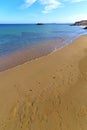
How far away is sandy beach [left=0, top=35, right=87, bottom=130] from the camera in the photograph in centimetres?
415

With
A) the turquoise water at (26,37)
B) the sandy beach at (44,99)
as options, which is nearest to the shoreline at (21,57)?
the turquoise water at (26,37)

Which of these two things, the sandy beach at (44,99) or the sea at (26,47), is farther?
the sea at (26,47)

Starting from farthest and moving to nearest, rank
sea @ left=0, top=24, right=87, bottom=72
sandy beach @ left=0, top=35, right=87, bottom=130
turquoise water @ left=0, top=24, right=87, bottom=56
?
turquoise water @ left=0, top=24, right=87, bottom=56, sea @ left=0, top=24, right=87, bottom=72, sandy beach @ left=0, top=35, right=87, bottom=130

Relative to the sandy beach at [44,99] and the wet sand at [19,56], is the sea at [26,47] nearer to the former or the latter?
the wet sand at [19,56]

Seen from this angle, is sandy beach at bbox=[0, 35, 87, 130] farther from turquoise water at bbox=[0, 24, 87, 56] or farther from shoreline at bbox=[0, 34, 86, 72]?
turquoise water at bbox=[0, 24, 87, 56]

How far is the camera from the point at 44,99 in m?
5.35

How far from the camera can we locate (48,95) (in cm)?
562

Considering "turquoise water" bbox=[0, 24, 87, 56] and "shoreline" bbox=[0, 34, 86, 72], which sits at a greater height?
"turquoise water" bbox=[0, 24, 87, 56]

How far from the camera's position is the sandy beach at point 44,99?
4152mm

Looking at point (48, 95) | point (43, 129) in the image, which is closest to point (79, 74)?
point (48, 95)

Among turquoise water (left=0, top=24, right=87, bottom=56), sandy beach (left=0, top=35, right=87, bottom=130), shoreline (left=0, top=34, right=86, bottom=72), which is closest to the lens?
sandy beach (left=0, top=35, right=87, bottom=130)

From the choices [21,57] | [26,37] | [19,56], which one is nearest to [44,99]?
[21,57]

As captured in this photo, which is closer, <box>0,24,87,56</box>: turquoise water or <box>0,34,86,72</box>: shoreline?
<box>0,34,86,72</box>: shoreline

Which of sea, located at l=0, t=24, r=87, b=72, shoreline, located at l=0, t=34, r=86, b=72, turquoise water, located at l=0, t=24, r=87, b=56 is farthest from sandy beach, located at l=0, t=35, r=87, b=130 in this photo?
turquoise water, located at l=0, t=24, r=87, b=56
